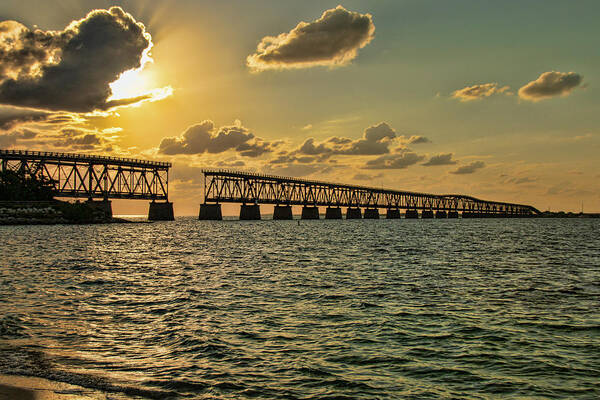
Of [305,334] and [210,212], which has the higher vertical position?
[210,212]

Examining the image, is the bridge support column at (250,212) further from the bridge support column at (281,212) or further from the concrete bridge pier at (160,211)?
Result: the concrete bridge pier at (160,211)

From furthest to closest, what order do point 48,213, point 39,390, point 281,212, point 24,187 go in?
point 281,212 < point 24,187 < point 48,213 < point 39,390

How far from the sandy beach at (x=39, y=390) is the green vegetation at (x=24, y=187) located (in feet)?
404

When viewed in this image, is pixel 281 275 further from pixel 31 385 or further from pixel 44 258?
pixel 44 258

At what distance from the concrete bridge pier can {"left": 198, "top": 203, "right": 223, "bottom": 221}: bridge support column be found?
11.8m

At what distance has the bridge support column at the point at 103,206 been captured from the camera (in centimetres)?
12838

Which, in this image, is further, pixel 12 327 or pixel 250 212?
pixel 250 212

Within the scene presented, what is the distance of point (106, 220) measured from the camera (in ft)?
424

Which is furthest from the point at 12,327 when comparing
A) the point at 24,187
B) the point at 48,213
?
the point at 24,187

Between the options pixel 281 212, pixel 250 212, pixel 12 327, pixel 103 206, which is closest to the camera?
pixel 12 327

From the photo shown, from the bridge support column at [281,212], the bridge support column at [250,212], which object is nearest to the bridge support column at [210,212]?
the bridge support column at [250,212]

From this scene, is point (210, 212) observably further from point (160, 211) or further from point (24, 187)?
point (24, 187)

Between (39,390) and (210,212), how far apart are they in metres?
162

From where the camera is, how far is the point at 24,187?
118 metres
